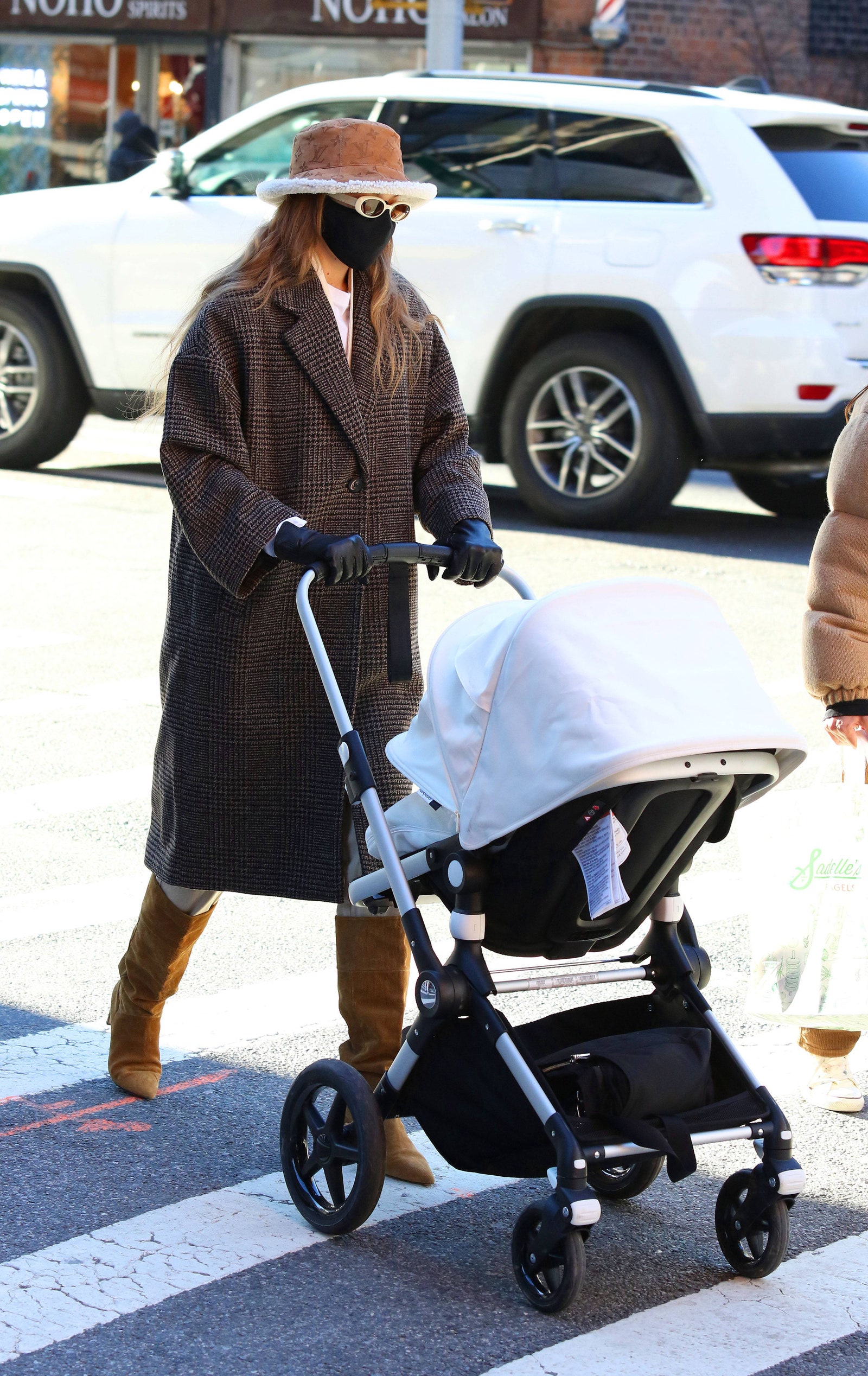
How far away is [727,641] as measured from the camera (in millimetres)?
3365

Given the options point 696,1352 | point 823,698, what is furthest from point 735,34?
point 696,1352

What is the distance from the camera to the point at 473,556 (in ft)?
12.4

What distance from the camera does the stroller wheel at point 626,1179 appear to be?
3.66 metres

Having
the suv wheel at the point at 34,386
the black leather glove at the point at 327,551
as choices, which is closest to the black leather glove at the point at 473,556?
the black leather glove at the point at 327,551

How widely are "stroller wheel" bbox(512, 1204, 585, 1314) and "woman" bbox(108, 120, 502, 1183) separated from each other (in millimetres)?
563

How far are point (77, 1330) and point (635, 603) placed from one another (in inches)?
59.2

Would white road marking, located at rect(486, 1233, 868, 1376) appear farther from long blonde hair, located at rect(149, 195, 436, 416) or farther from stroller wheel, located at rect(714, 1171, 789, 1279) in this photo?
long blonde hair, located at rect(149, 195, 436, 416)

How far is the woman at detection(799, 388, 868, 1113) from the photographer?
13.2 feet

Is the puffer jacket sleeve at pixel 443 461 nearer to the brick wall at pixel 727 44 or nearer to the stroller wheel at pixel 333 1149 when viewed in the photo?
the stroller wheel at pixel 333 1149

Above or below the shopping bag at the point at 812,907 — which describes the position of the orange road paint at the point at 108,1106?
below

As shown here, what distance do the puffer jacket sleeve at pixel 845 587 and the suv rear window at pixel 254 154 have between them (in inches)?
303

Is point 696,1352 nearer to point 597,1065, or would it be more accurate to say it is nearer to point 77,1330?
point 597,1065

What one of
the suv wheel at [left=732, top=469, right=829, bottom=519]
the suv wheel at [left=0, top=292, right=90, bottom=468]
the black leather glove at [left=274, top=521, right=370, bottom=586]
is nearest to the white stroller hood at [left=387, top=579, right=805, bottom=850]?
the black leather glove at [left=274, top=521, right=370, bottom=586]

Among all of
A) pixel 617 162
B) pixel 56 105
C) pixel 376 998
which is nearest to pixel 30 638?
pixel 617 162
